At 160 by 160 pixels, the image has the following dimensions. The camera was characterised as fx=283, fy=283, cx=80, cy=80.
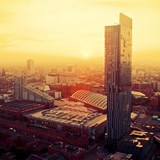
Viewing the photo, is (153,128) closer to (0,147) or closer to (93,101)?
(93,101)

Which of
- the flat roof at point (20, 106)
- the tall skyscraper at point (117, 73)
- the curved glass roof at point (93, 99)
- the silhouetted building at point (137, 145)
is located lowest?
the silhouetted building at point (137, 145)

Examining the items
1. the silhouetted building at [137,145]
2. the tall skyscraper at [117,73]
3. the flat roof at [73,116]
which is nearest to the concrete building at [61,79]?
the flat roof at [73,116]

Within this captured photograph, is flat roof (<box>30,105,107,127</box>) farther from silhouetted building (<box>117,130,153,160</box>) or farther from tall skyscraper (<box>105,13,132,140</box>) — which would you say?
silhouetted building (<box>117,130,153,160</box>)

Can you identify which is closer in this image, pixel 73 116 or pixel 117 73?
pixel 117 73

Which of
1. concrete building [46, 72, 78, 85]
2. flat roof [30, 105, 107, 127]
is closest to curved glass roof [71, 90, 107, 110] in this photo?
flat roof [30, 105, 107, 127]

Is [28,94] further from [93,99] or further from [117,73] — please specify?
[117,73]

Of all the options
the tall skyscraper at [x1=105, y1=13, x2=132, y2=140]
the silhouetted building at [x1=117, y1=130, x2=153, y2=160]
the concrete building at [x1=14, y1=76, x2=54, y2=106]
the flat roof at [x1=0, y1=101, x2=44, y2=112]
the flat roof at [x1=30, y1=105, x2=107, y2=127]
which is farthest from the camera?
the concrete building at [x1=14, y1=76, x2=54, y2=106]

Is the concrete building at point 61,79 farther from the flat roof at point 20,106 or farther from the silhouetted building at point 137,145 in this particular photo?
the silhouetted building at point 137,145

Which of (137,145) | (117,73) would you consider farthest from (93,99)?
(137,145)

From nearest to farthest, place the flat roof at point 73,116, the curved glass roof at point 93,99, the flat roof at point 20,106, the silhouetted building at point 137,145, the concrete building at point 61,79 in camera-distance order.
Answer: the silhouetted building at point 137,145 < the flat roof at point 73,116 < the flat roof at point 20,106 < the curved glass roof at point 93,99 < the concrete building at point 61,79
